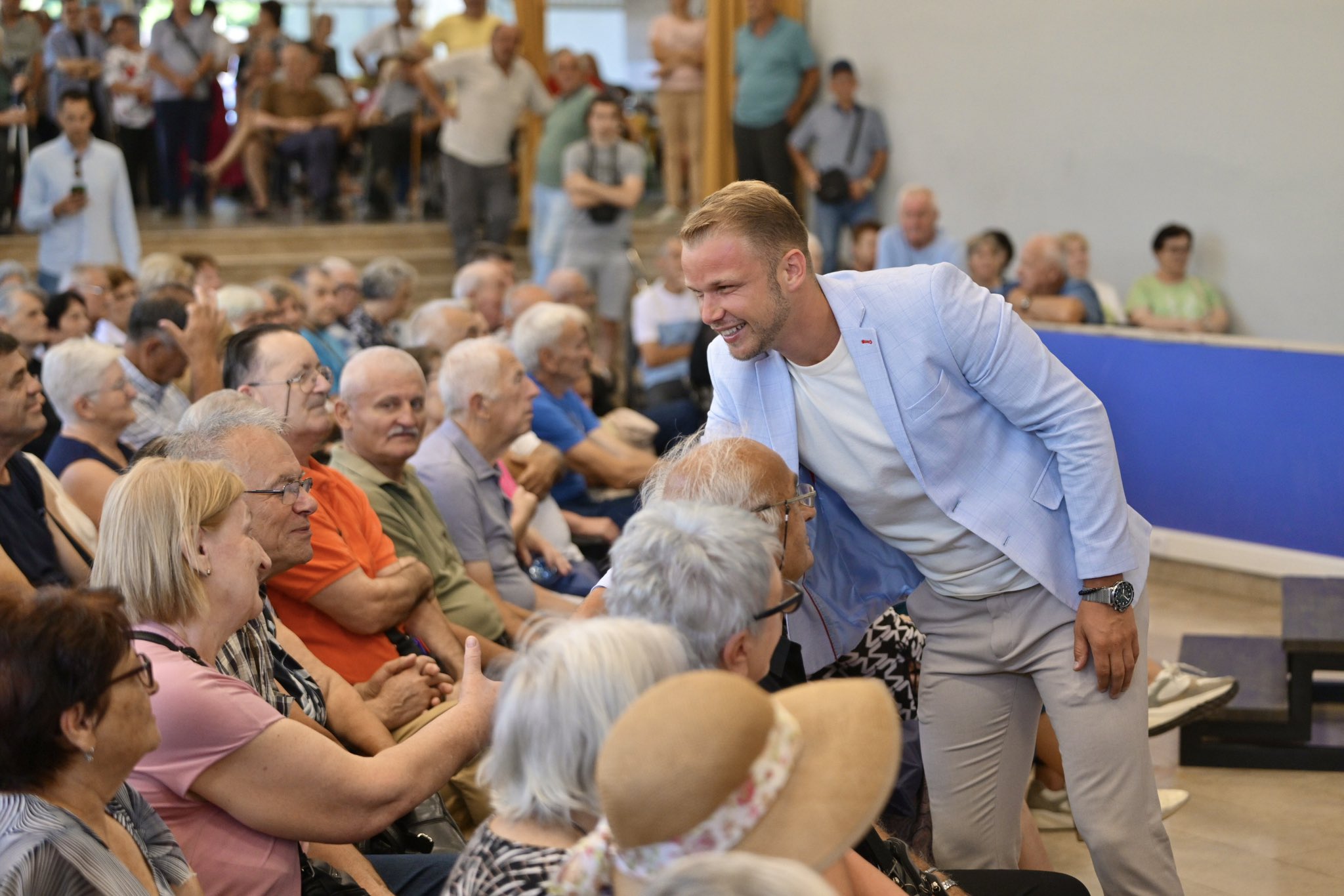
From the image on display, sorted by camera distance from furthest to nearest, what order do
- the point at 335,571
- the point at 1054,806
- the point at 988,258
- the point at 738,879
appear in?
the point at 988,258 < the point at 1054,806 < the point at 335,571 < the point at 738,879

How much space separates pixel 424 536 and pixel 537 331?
1532mm

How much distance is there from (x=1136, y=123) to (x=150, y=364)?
5945mm

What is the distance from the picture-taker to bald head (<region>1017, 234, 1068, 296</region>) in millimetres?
7285

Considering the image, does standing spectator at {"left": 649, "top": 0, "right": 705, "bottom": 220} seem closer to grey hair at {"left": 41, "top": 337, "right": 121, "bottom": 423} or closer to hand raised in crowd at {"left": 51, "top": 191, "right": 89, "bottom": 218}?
hand raised in crowd at {"left": 51, "top": 191, "right": 89, "bottom": 218}

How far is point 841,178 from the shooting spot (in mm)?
9719

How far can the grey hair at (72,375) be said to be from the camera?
153 inches

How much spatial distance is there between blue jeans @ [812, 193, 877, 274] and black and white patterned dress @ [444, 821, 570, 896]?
8725mm

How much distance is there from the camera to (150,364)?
4625 mm

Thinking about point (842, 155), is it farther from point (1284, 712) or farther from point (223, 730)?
point (223, 730)

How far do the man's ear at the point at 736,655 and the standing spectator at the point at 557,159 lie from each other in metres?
7.63

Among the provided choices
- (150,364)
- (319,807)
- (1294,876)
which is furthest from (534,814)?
(150,364)

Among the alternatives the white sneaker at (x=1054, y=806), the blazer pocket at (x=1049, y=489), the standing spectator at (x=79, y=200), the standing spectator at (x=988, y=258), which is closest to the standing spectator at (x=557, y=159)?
the standing spectator at (x=79, y=200)

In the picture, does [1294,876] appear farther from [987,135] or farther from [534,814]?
[987,135]

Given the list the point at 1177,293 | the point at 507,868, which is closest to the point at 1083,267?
the point at 1177,293
